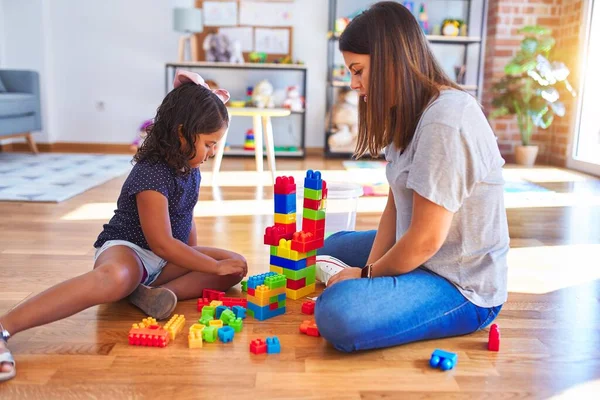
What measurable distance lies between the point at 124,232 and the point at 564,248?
4.99 ft

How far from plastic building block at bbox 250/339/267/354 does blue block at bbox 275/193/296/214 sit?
0.39m

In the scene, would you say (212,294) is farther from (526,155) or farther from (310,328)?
(526,155)

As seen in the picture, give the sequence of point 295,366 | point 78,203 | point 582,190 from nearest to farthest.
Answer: point 295,366 → point 78,203 → point 582,190

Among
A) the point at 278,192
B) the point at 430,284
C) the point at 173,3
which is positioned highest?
the point at 173,3

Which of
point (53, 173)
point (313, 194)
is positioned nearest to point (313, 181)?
point (313, 194)

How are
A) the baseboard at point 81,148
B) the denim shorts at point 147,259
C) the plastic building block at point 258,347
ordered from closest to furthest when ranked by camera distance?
the plastic building block at point 258,347, the denim shorts at point 147,259, the baseboard at point 81,148

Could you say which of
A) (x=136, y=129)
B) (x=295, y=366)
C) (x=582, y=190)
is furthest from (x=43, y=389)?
(x=136, y=129)

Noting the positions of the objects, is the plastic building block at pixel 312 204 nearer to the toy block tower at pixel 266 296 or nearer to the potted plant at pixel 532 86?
the toy block tower at pixel 266 296

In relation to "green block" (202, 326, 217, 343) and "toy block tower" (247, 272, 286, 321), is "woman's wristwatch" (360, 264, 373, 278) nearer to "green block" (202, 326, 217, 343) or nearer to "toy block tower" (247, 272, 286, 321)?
"toy block tower" (247, 272, 286, 321)

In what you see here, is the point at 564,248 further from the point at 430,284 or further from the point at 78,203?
the point at 78,203

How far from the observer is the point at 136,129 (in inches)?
193

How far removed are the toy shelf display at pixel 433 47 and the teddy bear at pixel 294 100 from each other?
9.9 inches

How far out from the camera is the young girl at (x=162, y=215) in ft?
4.42

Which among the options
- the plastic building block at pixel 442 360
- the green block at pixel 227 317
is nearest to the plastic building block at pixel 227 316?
the green block at pixel 227 317
